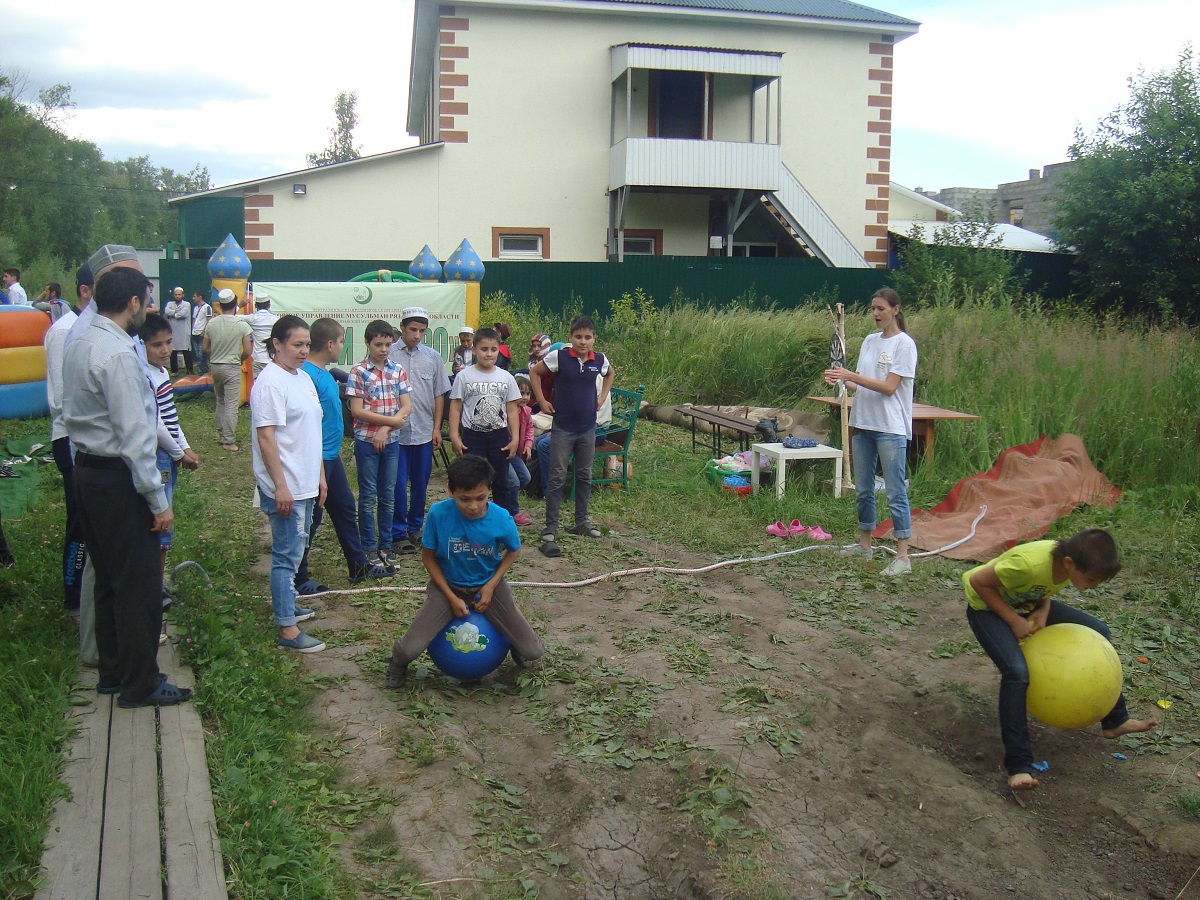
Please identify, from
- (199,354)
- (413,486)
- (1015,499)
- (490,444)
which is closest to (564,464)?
(490,444)

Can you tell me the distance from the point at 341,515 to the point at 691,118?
18307 millimetres

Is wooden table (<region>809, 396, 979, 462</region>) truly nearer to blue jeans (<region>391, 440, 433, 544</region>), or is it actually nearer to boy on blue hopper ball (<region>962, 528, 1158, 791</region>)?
blue jeans (<region>391, 440, 433, 544</region>)

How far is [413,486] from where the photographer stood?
7.80 metres

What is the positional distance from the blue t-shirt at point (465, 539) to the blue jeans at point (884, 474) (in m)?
3.20

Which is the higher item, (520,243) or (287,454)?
(520,243)

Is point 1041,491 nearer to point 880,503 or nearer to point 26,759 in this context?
point 880,503

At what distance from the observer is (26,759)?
3.84 metres

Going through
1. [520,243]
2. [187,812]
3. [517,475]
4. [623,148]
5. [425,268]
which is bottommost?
[187,812]

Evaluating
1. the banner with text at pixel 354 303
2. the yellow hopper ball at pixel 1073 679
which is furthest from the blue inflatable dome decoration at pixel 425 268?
the yellow hopper ball at pixel 1073 679

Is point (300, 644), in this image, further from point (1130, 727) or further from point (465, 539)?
point (1130, 727)

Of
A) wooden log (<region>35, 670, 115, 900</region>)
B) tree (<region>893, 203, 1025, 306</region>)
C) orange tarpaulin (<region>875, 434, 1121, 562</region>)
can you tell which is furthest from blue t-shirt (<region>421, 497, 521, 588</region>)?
tree (<region>893, 203, 1025, 306</region>)

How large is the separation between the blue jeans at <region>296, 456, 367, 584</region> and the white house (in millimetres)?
15163

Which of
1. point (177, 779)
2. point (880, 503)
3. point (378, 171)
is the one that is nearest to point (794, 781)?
point (177, 779)

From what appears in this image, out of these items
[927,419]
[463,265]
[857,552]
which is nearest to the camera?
[857,552]
